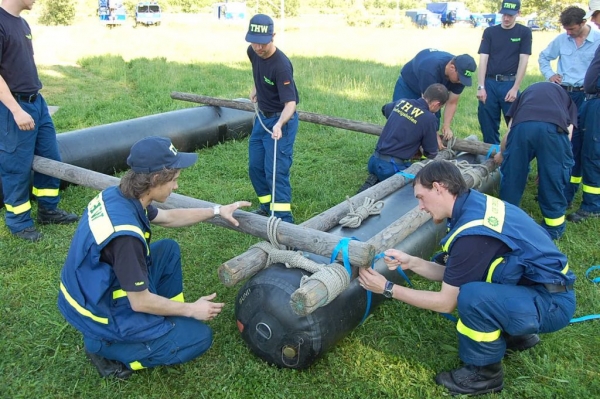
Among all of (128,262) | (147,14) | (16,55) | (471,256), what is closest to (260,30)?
(16,55)

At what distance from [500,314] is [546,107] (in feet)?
8.72

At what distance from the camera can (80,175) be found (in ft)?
15.9

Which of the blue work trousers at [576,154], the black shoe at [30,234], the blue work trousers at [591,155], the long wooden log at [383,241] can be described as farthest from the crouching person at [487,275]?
the black shoe at [30,234]

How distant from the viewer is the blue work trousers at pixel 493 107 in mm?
6949

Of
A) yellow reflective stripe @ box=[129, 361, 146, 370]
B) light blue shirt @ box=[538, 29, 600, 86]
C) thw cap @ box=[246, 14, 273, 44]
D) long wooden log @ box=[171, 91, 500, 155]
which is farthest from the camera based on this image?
light blue shirt @ box=[538, 29, 600, 86]

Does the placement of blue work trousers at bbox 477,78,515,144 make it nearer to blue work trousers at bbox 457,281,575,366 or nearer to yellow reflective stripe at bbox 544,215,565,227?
yellow reflective stripe at bbox 544,215,565,227

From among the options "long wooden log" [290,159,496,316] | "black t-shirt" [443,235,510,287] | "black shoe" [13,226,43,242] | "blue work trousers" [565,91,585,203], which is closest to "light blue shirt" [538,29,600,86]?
"blue work trousers" [565,91,585,203]

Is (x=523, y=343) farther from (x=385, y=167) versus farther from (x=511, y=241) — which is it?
(x=385, y=167)

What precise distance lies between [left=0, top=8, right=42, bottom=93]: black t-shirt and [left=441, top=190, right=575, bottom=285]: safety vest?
404 centimetres

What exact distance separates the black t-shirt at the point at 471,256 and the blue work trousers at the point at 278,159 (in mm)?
2404

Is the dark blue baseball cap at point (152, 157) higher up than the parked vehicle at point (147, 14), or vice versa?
the dark blue baseball cap at point (152, 157)

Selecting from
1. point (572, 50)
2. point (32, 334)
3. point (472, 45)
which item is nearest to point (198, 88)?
point (572, 50)

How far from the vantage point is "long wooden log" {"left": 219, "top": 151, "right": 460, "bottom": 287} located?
10.5ft

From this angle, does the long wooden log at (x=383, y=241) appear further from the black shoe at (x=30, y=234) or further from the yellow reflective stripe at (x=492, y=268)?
the black shoe at (x=30, y=234)
